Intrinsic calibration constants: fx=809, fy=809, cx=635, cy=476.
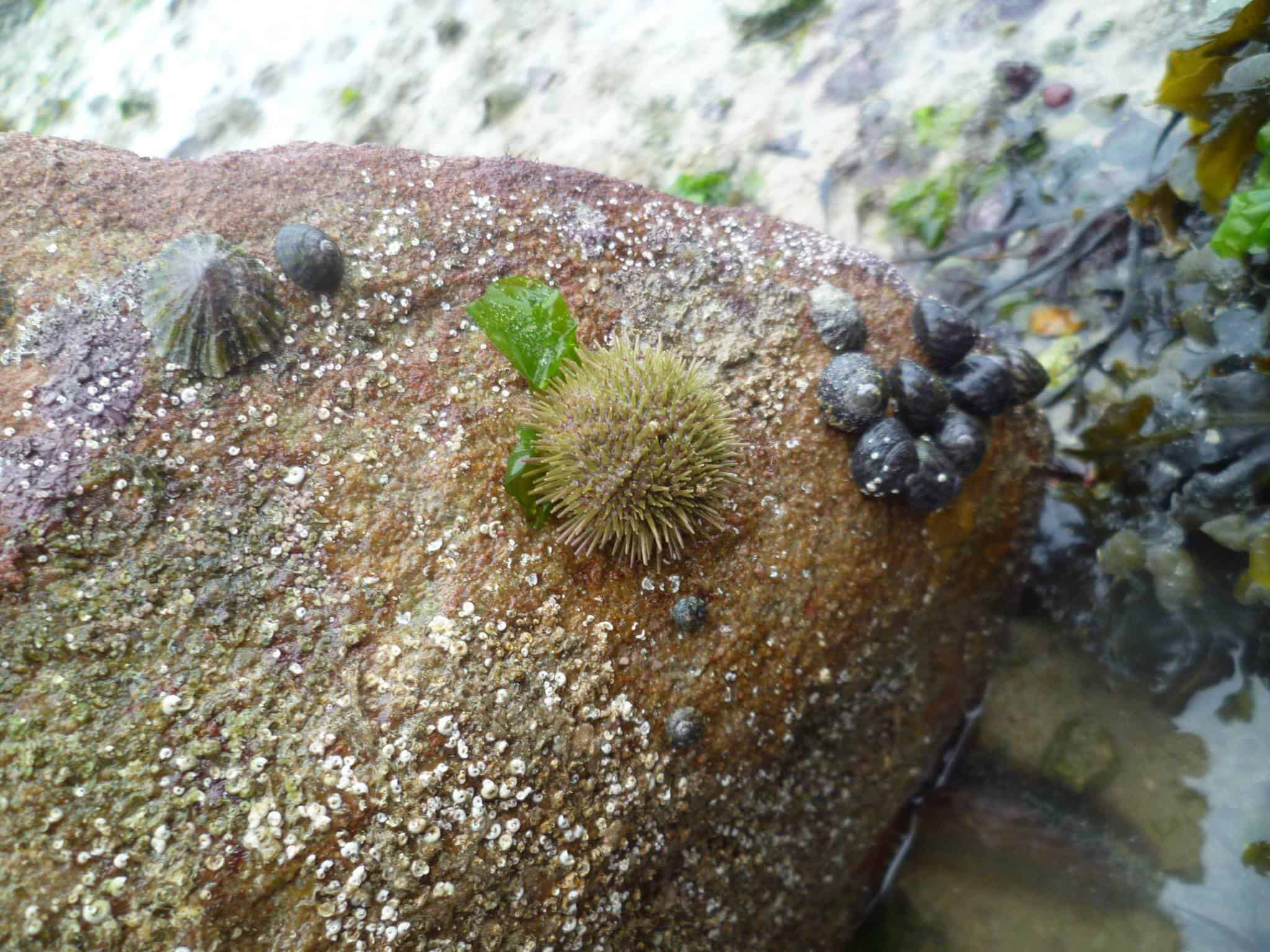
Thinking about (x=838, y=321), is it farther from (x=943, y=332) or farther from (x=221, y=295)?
(x=221, y=295)

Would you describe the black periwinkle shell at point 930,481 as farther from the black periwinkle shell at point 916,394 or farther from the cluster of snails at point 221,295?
the cluster of snails at point 221,295

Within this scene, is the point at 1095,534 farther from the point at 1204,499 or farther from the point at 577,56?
the point at 577,56

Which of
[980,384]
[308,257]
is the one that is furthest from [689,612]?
[308,257]

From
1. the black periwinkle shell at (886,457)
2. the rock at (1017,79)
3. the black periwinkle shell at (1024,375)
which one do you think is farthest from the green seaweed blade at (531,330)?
the rock at (1017,79)

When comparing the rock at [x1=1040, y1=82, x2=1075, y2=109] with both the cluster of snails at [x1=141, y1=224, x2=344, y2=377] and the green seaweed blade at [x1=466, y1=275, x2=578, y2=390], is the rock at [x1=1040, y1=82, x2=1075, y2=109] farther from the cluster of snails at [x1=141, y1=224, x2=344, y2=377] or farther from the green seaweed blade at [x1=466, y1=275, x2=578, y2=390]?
the cluster of snails at [x1=141, y1=224, x2=344, y2=377]

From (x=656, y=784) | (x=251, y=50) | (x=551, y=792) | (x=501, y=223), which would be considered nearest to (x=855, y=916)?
(x=656, y=784)

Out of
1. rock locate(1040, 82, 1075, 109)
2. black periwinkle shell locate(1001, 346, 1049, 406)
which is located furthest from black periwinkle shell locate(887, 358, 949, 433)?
rock locate(1040, 82, 1075, 109)
